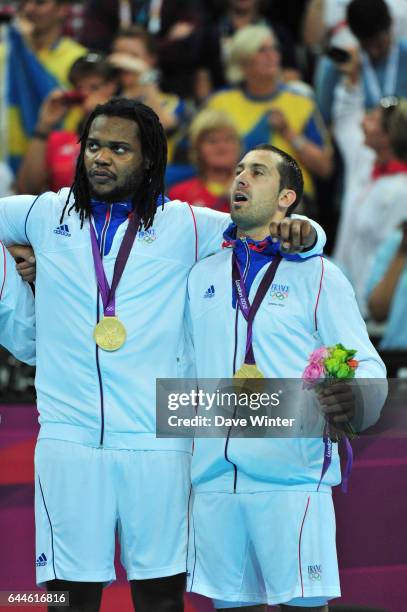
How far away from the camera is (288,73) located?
954 centimetres

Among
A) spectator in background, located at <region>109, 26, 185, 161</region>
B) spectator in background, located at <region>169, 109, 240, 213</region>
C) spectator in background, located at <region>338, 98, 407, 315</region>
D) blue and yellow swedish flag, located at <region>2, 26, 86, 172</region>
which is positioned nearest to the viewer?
spectator in background, located at <region>338, 98, 407, 315</region>

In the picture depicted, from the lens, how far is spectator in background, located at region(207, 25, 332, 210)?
8.91 metres

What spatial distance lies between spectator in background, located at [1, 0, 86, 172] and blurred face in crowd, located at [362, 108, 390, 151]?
2264 mm

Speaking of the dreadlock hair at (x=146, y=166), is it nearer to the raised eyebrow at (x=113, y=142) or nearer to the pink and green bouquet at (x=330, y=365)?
the raised eyebrow at (x=113, y=142)

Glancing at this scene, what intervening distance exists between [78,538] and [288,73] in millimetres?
5615

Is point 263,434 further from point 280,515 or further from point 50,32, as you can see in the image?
point 50,32

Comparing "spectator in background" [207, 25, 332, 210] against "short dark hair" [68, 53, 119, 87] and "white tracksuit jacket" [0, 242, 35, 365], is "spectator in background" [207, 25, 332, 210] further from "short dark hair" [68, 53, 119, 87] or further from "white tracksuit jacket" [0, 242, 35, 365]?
"white tracksuit jacket" [0, 242, 35, 365]

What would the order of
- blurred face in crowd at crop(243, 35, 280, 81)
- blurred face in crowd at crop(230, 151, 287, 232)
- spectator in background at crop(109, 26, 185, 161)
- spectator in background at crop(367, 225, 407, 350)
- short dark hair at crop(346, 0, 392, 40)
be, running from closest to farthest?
blurred face in crowd at crop(230, 151, 287, 232) → spectator in background at crop(367, 225, 407, 350) → spectator in background at crop(109, 26, 185, 161) → short dark hair at crop(346, 0, 392, 40) → blurred face in crowd at crop(243, 35, 280, 81)

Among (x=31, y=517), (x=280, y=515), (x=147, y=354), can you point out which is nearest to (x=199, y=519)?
(x=280, y=515)

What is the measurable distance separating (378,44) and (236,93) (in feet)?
3.41

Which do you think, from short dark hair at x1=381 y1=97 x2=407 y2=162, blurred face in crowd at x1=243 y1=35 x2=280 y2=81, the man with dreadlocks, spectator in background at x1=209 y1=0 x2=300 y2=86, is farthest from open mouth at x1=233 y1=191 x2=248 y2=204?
spectator in background at x1=209 y1=0 x2=300 y2=86

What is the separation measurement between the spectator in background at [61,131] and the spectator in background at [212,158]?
696 millimetres

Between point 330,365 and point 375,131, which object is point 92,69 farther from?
point 330,365

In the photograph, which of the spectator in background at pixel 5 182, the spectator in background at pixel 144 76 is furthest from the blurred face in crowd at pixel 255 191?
the spectator in background at pixel 5 182
